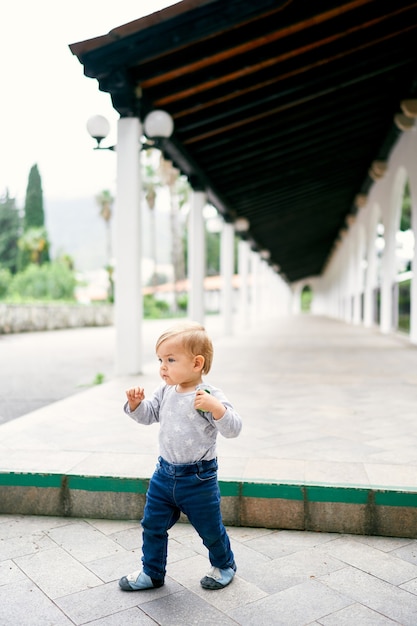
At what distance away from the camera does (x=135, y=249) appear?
22.6 ft

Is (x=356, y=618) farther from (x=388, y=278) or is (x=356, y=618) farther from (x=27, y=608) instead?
(x=388, y=278)

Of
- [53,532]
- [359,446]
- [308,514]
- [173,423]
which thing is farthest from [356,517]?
[53,532]

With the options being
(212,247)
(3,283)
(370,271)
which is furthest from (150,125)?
(212,247)

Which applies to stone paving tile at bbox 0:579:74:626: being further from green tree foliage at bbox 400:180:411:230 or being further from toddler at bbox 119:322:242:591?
green tree foliage at bbox 400:180:411:230

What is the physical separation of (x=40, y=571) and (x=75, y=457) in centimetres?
95

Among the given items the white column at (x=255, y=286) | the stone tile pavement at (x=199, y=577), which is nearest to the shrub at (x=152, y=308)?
the white column at (x=255, y=286)

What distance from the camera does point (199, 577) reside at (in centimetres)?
221

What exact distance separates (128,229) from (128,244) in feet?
0.58

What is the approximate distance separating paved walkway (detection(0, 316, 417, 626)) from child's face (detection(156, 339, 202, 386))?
768 millimetres

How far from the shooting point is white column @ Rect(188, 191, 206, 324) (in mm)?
11375

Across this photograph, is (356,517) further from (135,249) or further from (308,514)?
(135,249)

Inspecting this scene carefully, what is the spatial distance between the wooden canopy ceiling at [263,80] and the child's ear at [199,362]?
454cm

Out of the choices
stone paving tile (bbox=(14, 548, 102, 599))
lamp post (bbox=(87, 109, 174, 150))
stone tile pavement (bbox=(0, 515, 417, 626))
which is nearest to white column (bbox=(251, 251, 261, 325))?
lamp post (bbox=(87, 109, 174, 150))

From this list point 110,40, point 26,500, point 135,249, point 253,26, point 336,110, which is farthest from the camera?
point 336,110
